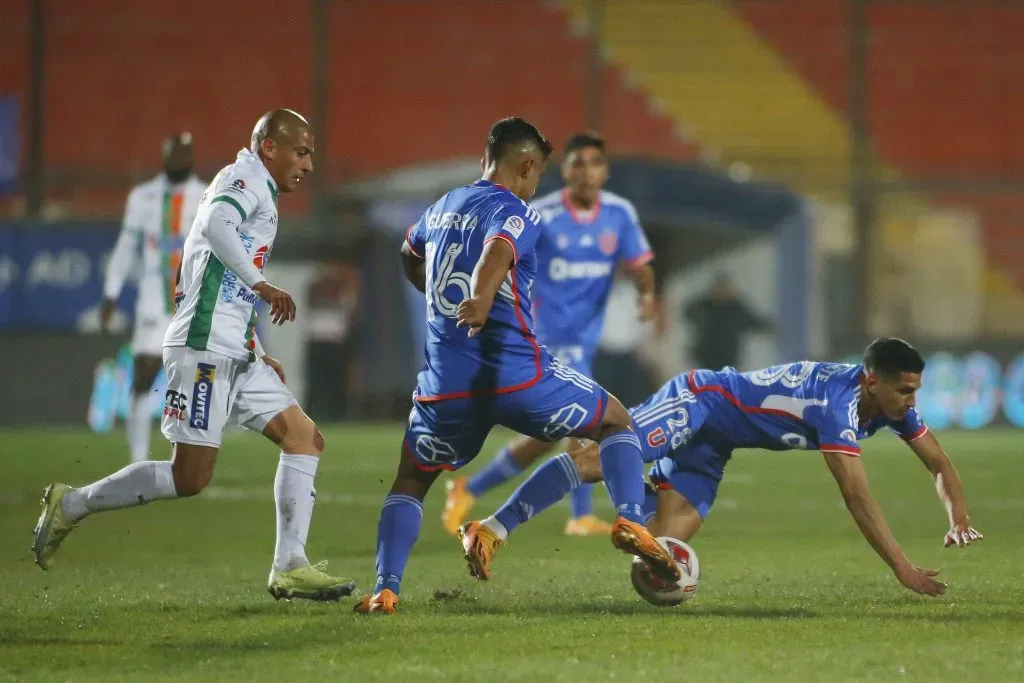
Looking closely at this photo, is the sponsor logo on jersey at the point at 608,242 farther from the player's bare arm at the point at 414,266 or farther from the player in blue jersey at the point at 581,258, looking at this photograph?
the player's bare arm at the point at 414,266

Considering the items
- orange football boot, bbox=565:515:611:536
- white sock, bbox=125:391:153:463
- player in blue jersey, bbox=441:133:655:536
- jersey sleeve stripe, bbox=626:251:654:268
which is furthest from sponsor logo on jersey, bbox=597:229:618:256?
white sock, bbox=125:391:153:463

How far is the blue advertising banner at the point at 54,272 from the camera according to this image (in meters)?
18.2

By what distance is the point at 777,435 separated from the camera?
6.56m

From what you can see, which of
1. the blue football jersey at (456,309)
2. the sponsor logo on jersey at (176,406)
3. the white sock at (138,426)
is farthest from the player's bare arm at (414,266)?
the white sock at (138,426)

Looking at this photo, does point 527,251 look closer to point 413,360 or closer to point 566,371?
point 566,371

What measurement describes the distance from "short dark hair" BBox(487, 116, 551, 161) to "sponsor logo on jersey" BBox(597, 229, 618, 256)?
138 inches

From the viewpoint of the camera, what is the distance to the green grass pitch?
4805 millimetres

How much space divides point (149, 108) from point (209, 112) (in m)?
0.86

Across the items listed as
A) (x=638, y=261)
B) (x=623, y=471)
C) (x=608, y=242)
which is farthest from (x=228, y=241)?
(x=638, y=261)

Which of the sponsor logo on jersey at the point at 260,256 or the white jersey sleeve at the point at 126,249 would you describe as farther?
the white jersey sleeve at the point at 126,249

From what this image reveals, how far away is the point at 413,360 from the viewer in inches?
781

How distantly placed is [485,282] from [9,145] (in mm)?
18337

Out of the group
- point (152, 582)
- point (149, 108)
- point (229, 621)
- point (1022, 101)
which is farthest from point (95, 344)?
point (1022, 101)

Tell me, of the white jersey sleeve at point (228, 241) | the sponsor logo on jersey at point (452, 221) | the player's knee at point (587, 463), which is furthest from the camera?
the player's knee at point (587, 463)
